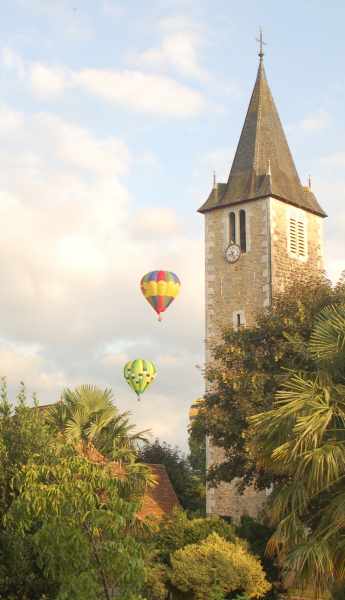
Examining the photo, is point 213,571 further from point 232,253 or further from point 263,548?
point 232,253

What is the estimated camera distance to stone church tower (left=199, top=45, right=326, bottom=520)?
1409 inches

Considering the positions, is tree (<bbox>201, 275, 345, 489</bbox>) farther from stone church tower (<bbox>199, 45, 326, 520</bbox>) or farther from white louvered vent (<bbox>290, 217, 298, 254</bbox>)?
white louvered vent (<bbox>290, 217, 298, 254</bbox>)

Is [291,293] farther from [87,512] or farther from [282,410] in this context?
[87,512]

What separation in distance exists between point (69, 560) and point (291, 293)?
54.0ft

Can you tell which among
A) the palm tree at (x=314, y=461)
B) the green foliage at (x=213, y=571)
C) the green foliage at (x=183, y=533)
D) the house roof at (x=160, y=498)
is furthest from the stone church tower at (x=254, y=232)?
the palm tree at (x=314, y=461)

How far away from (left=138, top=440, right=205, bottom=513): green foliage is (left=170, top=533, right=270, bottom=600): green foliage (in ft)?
53.6

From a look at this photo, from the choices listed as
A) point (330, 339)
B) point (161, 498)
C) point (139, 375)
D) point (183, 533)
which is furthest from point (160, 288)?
point (330, 339)

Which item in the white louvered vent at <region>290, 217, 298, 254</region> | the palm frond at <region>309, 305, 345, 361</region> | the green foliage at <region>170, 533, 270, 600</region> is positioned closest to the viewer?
the palm frond at <region>309, 305, 345, 361</region>

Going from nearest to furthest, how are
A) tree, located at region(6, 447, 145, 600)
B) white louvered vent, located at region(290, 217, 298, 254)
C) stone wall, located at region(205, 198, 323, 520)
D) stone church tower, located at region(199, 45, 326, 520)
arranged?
tree, located at region(6, 447, 145, 600) < stone wall, located at region(205, 198, 323, 520) < stone church tower, located at region(199, 45, 326, 520) < white louvered vent, located at region(290, 217, 298, 254)

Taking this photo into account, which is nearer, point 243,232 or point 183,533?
point 183,533

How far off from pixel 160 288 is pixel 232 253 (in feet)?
13.6

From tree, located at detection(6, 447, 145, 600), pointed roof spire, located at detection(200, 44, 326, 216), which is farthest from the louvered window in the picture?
tree, located at detection(6, 447, 145, 600)

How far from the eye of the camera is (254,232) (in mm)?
36750

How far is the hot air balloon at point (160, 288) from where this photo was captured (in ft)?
130
